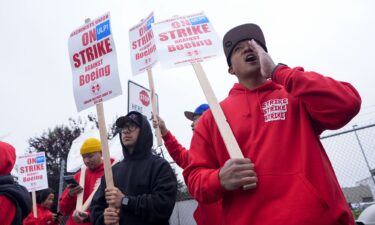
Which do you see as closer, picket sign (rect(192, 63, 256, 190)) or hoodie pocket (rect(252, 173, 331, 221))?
hoodie pocket (rect(252, 173, 331, 221))

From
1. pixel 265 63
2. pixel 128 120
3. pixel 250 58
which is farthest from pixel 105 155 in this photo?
pixel 265 63

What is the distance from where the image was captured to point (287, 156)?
1.85m

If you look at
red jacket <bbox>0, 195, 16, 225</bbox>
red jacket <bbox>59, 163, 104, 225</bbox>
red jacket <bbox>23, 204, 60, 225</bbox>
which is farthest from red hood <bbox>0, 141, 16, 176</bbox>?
red jacket <bbox>23, 204, 60, 225</bbox>

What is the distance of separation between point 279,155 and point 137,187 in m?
1.77

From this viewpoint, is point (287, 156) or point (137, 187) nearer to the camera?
point (287, 156)

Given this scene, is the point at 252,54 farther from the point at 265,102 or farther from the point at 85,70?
the point at 85,70

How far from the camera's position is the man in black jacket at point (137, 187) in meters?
3.04

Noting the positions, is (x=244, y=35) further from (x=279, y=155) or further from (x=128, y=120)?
(x=128, y=120)

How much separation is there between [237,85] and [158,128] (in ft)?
6.46

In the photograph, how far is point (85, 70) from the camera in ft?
10.7

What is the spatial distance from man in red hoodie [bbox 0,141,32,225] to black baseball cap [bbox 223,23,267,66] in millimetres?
2253

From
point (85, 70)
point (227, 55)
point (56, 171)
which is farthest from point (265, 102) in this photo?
point (56, 171)

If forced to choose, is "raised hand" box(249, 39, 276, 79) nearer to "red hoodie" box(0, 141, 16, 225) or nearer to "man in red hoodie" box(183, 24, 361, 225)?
"man in red hoodie" box(183, 24, 361, 225)

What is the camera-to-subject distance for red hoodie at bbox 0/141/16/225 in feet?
10.3
